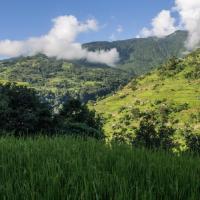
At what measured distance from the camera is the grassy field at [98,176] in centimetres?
373

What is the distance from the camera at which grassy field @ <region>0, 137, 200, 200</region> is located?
3732mm

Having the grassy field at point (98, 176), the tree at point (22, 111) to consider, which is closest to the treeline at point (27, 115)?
the tree at point (22, 111)

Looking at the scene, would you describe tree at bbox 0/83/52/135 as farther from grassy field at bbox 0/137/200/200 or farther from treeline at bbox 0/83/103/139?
grassy field at bbox 0/137/200/200

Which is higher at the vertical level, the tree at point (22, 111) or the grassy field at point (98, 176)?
the grassy field at point (98, 176)

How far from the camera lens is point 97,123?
58.8 m

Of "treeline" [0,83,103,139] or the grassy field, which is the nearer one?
the grassy field

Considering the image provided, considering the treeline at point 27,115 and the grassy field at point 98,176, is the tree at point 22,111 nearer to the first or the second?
the treeline at point 27,115

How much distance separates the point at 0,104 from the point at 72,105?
21204 millimetres

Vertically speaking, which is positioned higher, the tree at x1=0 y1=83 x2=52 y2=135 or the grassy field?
the grassy field

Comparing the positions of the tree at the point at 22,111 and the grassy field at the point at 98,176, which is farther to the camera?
the tree at the point at 22,111

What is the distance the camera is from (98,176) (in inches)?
172

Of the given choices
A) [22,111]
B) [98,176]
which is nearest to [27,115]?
[22,111]

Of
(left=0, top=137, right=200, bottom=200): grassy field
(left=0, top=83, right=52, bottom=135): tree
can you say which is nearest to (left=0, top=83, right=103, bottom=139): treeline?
(left=0, top=83, right=52, bottom=135): tree

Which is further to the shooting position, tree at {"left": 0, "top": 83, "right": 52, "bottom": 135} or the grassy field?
tree at {"left": 0, "top": 83, "right": 52, "bottom": 135}
